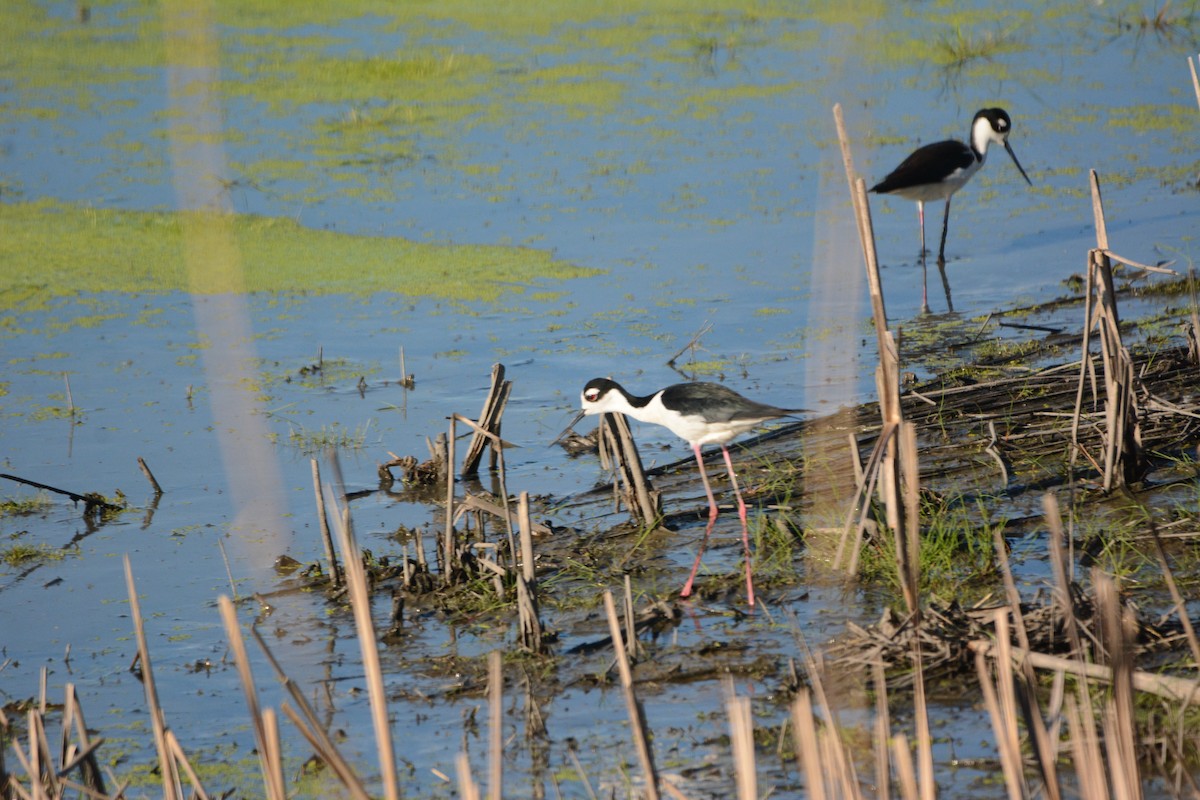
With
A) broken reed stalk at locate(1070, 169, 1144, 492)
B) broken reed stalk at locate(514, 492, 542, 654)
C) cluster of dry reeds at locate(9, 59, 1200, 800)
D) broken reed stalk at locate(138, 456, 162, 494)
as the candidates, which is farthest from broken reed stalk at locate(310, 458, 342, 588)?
broken reed stalk at locate(1070, 169, 1144, 492)

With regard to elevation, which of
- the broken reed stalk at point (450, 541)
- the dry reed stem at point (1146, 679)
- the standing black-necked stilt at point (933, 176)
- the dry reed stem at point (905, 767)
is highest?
the standing black-necked stilt at point (933, 176)

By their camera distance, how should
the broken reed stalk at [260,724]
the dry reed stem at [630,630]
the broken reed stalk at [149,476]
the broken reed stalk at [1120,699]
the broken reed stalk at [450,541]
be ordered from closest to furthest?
the broken reed stalk at [1120,699] → the broken reed stalk at [260,724] → the dry reed stem at [630,630] → the broken reed stalk at [450,541] → the broken reed stalk at [149,476]

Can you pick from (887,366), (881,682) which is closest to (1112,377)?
(887,366)

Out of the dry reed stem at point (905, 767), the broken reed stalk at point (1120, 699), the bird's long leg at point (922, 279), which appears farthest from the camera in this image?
the bird's long leg at point (922, 279)

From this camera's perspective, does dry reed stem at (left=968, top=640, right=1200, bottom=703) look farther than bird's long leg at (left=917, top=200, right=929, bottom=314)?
No

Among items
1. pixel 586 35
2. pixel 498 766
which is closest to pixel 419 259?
pixel 586 35

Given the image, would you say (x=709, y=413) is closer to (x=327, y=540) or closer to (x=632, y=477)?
(x=632, y=477)

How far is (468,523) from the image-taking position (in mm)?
5352

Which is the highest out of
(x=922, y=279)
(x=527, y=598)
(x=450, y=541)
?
(x=922, y=279)

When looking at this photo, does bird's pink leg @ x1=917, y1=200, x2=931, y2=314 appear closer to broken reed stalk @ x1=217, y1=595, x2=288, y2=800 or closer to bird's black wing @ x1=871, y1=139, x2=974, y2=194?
bird's black wing @ x1=871, y1=139, x2=974, y2=194

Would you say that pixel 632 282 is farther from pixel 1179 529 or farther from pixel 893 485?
pixel 893 485

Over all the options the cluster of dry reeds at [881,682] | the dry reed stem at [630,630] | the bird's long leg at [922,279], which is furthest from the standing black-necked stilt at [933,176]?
A: the dry reed stem at [630,630]

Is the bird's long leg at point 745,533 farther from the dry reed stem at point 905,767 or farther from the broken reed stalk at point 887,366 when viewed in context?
the dry reed stem at point 905,767

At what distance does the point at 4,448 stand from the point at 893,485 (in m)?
5.09
